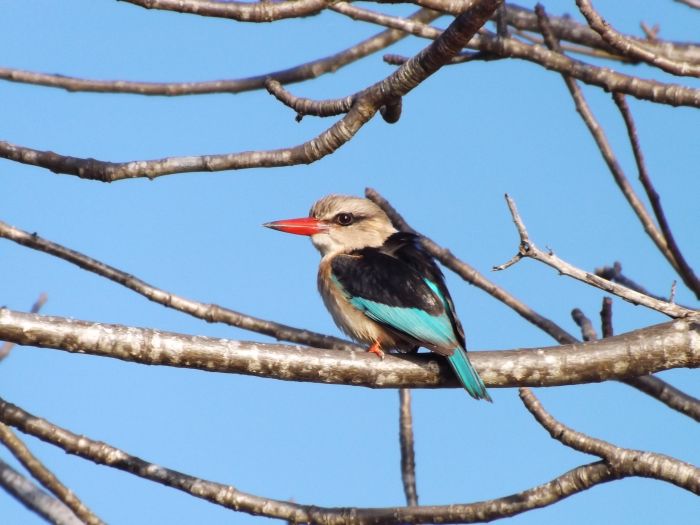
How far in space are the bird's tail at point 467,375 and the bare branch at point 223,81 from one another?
172 cm

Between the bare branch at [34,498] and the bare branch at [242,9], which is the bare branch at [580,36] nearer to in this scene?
the bare branch at [242,9]

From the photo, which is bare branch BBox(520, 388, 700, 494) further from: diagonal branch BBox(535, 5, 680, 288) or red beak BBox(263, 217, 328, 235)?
red beak BBox(263, 217, 328, 235)

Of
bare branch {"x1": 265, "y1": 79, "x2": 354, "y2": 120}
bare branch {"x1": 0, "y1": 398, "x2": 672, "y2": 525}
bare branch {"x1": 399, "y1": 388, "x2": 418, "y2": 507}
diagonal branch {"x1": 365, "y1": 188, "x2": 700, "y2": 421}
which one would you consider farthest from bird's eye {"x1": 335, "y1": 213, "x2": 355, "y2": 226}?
bare branch {"x1": 0, "y1": 398, "x2": 672, "y2": 525}

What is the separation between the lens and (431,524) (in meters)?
3.51

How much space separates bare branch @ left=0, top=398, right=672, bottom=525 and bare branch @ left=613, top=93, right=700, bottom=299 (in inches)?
52.7

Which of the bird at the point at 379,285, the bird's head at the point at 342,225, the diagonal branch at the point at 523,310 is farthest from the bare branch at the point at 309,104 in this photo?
the bird's head at the point at 342,225

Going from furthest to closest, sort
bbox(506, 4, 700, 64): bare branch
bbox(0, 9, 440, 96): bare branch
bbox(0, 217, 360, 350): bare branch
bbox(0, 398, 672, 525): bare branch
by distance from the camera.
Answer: bbox(506, 4, 700, 64): bare branch
bbox(0, 9, 440, 96): bare branch
bbox(0, 217, 360, 350): bare branch
bbox(0, 398, 672, 525): bare branch

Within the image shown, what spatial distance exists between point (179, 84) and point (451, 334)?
2.03 m

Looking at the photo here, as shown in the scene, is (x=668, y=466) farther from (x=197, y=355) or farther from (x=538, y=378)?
(x=197, y=355)

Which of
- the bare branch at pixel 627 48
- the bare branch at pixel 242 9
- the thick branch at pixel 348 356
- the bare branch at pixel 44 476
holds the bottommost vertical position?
the bare branch at pixel 44 476

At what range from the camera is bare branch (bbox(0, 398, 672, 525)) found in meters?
3.41

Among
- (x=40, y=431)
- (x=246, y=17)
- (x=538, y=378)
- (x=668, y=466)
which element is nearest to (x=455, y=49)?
(x=246, y=17)

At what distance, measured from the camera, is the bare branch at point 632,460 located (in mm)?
3271

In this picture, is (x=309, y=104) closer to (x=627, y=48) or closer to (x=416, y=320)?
(x=416, y=320)
